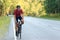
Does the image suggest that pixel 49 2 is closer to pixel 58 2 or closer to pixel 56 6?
pixel 56 6

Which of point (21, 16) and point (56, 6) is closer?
point (21, 16)

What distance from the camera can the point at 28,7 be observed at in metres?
120

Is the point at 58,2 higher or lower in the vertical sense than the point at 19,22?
lower

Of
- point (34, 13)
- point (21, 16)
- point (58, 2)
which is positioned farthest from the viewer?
point (34, 13)

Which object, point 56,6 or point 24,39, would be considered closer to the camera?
point 24,39

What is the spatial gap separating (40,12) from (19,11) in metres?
105

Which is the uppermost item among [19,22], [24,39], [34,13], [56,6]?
[19,22]

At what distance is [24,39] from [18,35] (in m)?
0.90

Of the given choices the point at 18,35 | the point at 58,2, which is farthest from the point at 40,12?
the point at 18,35

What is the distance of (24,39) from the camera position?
47.1 ft

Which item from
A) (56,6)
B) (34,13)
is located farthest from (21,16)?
(34,13)

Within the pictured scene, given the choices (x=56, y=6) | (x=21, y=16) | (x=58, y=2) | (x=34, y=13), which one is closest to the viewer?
(x=21, y=16)

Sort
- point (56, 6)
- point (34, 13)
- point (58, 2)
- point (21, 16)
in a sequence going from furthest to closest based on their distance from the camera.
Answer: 1. point (34, 13)
2. point (56, 6)
3. point (58, 2)
4. point (21, 16)

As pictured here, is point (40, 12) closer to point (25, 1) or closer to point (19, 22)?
point (25, 1)
